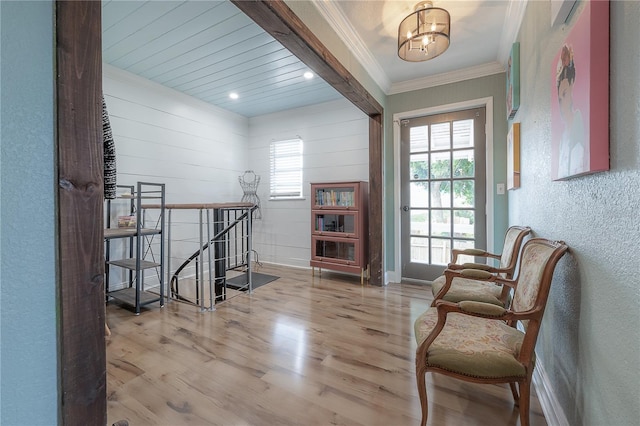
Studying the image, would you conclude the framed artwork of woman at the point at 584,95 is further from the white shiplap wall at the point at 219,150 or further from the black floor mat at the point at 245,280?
the black floor mat at the point at 245,280

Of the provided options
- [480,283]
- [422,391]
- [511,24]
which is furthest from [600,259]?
[511,24]

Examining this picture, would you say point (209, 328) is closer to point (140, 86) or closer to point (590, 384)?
point (590, 384)

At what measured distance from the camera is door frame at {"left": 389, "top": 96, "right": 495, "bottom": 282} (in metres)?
3.00

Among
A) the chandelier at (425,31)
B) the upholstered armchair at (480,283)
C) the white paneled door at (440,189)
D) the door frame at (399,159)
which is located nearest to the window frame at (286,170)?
the door frame at (399,159)

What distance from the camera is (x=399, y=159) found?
11.5 feet

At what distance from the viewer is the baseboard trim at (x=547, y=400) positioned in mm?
1208

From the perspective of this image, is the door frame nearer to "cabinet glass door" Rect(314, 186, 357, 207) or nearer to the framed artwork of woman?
"cabinet glass door" Rect(314, 186, 357, 207)

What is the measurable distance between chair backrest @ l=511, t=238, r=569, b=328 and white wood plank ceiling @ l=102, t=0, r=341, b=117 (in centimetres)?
263

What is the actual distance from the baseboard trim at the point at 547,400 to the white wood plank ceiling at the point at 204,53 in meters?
3.19

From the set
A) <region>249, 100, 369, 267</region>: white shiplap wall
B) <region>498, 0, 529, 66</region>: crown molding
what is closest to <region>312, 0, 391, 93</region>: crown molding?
<region>249, 100, 369, 267</region>: white shiplap wall

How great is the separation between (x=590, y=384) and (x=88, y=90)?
1827 millimetres

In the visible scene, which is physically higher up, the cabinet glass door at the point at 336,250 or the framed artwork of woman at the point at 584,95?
the framed artwork of woman at the point at 584,95

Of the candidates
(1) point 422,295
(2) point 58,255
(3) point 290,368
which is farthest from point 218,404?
(1) point 422,295

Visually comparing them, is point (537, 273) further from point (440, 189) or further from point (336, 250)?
point (336, 250)
